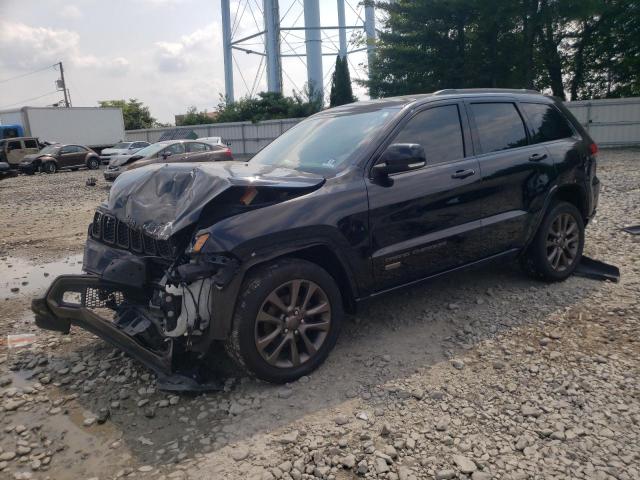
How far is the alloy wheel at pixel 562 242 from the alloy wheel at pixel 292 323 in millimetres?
2613

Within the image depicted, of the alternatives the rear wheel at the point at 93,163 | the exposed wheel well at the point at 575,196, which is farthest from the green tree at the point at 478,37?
the exposed wheel well at the point at 575,196

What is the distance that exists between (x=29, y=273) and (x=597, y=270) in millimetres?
6596

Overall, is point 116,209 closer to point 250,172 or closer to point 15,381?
point 250,172

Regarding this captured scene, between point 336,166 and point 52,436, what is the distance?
8.24 ft

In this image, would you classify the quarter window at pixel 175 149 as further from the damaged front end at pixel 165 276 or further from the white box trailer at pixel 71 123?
the white box trailer at pixel 71 123

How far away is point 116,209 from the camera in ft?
13.1

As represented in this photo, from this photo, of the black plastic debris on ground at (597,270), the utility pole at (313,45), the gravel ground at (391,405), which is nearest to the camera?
the gravel ground at (391,405)

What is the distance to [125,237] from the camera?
3.89m

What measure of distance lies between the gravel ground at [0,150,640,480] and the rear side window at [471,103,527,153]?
4.55 ft

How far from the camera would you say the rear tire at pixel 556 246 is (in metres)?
4.93

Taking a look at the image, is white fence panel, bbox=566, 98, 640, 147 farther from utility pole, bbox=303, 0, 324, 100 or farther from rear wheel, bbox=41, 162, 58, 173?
rear wheel, bbox=41, 162, 58, 173

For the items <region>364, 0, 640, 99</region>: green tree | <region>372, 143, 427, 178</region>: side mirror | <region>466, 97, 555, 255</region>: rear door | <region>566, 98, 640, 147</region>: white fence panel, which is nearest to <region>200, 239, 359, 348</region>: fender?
<region>372, 143, 427, 178</region>: side mirror

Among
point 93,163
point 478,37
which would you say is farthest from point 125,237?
point 93,163

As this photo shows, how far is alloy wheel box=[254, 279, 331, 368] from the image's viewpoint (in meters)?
3.36
